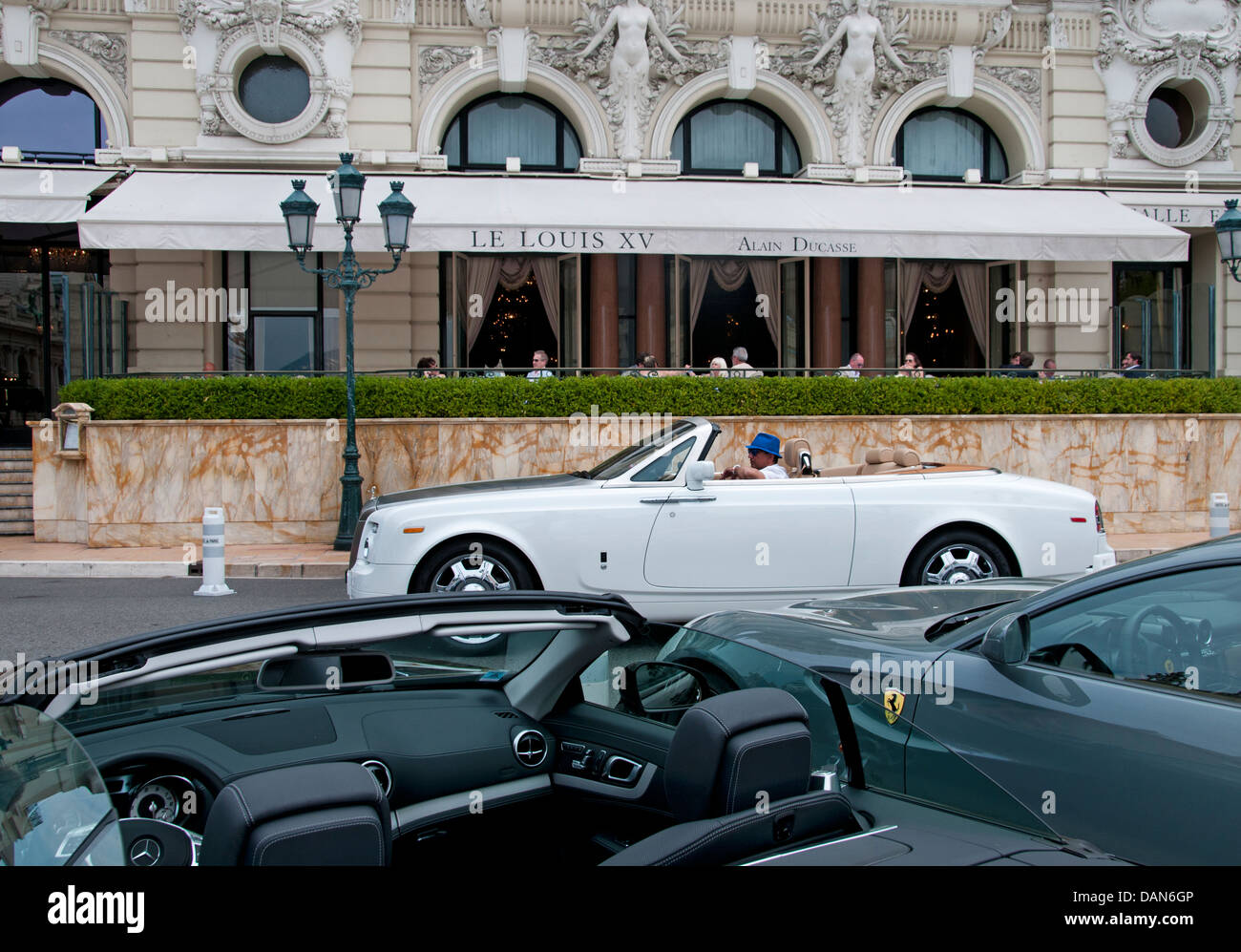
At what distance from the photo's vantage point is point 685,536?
7.55 m

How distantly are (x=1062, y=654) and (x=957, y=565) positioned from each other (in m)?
4.85

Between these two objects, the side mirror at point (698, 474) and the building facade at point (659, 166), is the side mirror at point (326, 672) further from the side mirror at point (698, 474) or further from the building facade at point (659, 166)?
the building facade at point (659, 166)

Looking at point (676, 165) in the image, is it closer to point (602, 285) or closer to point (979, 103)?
point (602, 285)

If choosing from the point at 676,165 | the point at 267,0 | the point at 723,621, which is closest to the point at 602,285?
the point at 676,165

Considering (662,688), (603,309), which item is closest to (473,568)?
(662,688)

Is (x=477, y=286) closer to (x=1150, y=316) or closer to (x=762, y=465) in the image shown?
(x=762, y=465)

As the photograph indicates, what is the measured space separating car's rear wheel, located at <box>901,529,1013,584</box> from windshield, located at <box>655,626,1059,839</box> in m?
4.63

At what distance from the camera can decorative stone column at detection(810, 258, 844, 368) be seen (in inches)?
784

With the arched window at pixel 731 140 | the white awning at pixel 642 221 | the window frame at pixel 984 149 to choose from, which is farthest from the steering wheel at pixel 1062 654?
the window frame at pixel 984 149

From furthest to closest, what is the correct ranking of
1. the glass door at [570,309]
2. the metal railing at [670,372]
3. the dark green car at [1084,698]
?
the glass door at [570,309], the metal railing at [670,372], the dark green car at [1084,698]

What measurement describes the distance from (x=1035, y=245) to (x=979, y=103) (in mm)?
4786

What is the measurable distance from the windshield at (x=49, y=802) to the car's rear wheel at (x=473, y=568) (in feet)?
18.0

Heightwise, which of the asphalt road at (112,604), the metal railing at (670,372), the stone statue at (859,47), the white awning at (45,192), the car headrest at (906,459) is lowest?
the asphalt road at (112,604)

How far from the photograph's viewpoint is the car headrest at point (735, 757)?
2.13 m
